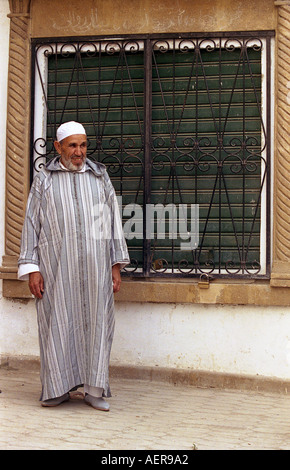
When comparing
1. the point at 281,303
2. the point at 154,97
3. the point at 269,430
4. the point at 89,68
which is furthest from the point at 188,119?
the point at 269,430

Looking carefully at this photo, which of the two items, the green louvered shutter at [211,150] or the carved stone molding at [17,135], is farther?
the carved stone molding at [17,135]

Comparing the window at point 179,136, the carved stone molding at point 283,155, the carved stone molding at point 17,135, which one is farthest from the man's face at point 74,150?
the carved stone molding at point 283,155

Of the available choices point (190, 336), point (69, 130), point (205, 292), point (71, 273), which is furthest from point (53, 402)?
point (69, 130)

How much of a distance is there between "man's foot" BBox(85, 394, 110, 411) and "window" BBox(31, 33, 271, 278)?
132 centimetres

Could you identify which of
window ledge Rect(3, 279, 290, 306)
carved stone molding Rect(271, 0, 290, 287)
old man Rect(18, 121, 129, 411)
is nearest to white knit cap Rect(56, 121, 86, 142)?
old man Rect(18, 121, 129, 411)

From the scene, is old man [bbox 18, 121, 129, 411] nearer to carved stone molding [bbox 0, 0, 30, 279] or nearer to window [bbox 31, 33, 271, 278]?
window [bbox 31, 33, 271, 278]

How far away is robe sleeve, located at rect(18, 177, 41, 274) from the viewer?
6.09 meters

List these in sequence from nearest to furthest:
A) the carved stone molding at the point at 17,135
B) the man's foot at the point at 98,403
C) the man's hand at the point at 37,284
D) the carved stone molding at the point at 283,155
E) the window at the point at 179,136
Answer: the man's foot at the point at 98,403
the man's hand at the point at 37,284
the carved stone molding at the point at 283,155
the window at the point at 179,136
the carved stone molding at the point at 17,135

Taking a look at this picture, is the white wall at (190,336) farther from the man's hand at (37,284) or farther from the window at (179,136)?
the man's hand at (37,284)

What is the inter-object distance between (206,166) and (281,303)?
4.04 feet

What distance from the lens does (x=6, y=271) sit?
23.6 ft

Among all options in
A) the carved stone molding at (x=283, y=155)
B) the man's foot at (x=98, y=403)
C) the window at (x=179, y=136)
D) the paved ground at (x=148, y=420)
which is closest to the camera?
the paved ground at (x=148, y=420)

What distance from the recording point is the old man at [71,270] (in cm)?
601

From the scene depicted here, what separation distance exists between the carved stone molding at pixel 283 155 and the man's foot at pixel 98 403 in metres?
1.59
